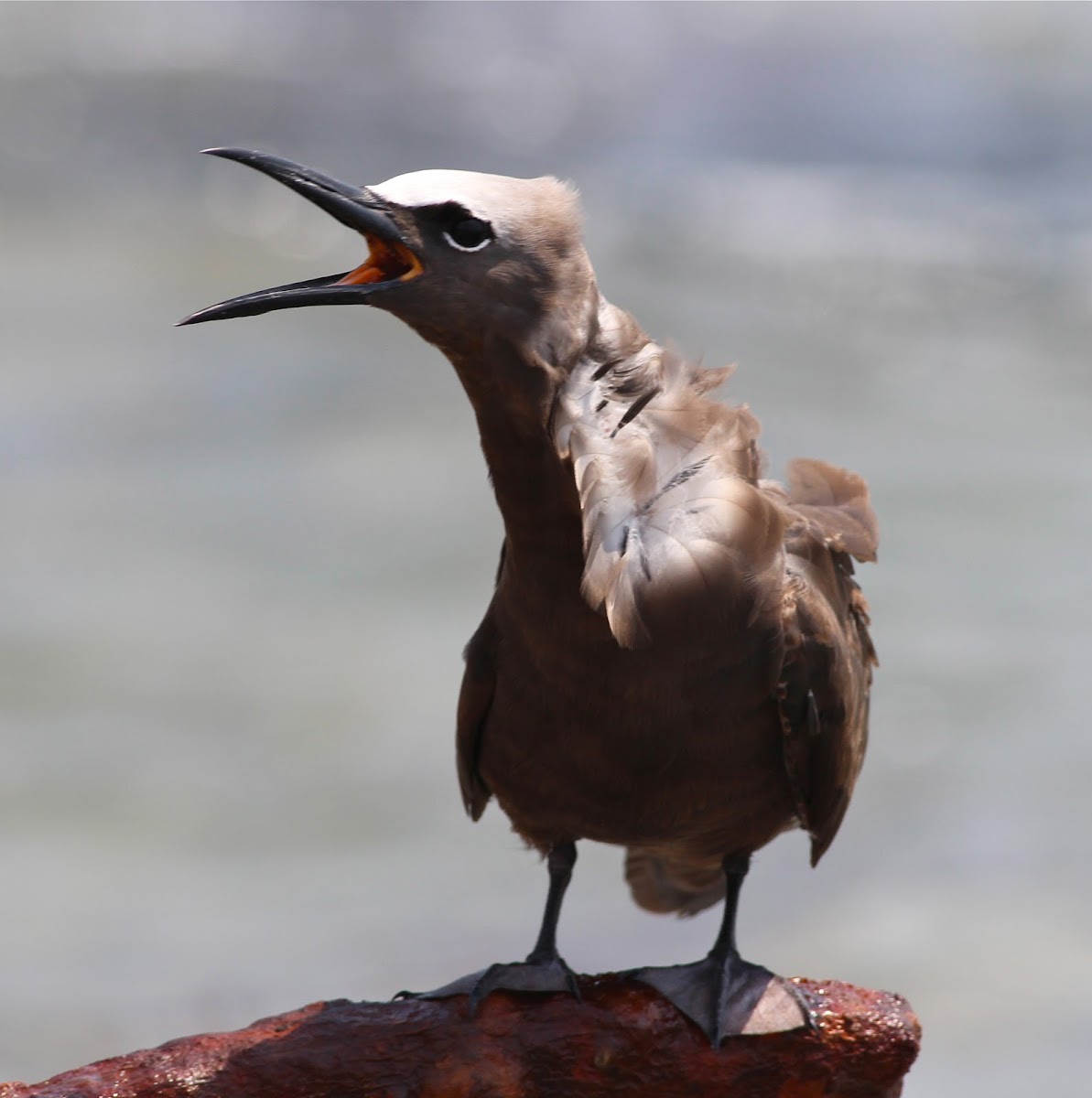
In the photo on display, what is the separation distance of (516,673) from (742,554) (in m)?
0.60

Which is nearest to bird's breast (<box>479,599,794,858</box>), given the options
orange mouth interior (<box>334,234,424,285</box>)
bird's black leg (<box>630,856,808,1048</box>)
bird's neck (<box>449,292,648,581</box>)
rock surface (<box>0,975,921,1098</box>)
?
bird's neck (<box>449,292,648,581</box>)

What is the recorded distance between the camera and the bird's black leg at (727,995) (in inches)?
141

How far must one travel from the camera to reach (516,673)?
364 cm

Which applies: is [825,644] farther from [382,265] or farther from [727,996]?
[382,265]

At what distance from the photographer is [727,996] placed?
3635 mm

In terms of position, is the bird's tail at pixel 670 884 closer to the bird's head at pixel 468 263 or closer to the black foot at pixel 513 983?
the black foot at pixel 513 983

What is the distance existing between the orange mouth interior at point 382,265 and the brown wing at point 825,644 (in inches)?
40.2

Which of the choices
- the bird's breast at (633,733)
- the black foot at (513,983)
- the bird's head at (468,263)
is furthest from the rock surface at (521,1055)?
the bird's head at (468,263)

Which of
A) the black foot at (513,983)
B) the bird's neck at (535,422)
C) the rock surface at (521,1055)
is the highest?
the bird's neck at (535,422)

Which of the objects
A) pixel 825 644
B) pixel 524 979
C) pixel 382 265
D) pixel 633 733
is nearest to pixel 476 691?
pixel 633 733

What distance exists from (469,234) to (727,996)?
166 cm

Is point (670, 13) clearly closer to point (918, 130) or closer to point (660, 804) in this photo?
point (918, 130)

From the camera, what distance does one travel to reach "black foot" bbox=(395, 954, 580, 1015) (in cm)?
363

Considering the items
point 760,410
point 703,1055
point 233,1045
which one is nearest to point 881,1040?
point 703,1055
